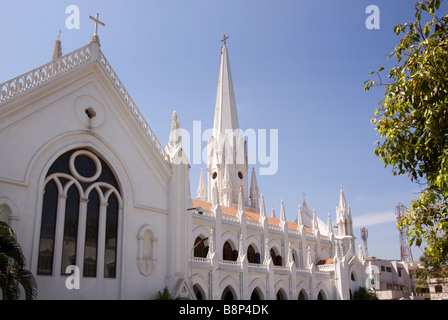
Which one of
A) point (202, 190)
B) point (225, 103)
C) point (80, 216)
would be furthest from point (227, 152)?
point (80, 216)

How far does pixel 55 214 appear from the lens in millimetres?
19969

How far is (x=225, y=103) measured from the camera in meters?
66.4

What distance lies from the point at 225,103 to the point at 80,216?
1867 inches

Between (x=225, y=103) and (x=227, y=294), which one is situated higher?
(x=225, y=103)

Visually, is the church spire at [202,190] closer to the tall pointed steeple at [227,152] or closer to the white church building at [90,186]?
the tall pointed steeple at [227,152]

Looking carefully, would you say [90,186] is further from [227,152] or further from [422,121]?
[227,152]

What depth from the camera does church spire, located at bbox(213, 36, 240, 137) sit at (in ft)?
213

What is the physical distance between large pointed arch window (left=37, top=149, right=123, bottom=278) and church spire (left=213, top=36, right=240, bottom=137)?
43.0m

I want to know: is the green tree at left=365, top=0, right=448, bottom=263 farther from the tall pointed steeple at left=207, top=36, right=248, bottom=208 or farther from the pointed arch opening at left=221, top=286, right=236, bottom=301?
the tall pointed steeple at left=207, top=36, right=248, bottom=208

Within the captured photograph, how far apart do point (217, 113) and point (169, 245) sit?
44379 millimetres

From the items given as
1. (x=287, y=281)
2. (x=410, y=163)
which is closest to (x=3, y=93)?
(x=410, y=163)

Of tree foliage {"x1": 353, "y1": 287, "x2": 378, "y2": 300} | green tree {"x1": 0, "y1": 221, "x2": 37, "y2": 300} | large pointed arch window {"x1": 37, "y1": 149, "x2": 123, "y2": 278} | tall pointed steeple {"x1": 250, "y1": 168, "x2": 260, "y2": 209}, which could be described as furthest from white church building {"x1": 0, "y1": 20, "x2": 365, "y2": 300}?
tall pointed steeple {"x1": 250, "y1": 168, "x2": 260, "y2": 209}

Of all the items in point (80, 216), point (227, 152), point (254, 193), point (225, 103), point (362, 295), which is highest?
point (225, 103)

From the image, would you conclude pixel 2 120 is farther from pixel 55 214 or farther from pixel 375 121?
pixel 375 121
